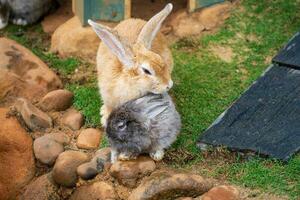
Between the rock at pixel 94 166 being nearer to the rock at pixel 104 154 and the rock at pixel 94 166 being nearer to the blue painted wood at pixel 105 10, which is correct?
the rock at pixel 104 154

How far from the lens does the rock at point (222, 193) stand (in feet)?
15.5

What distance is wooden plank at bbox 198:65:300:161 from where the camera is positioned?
5.16 m

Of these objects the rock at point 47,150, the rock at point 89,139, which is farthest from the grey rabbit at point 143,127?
the rock at point 47,150

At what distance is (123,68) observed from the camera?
17.4 feet

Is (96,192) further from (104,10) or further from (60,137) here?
(104,10)

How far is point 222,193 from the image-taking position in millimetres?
4750

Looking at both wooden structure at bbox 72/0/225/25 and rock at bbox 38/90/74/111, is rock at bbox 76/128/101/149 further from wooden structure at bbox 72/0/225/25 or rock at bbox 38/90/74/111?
wooden structure at bbox 72/0/225/25

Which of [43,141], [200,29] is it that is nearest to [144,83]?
[43,141]

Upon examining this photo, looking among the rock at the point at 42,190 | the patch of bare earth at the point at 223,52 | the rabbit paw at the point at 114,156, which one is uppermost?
the rabbit paw at the point at 114,156

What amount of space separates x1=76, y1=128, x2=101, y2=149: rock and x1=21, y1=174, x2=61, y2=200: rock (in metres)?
0.37

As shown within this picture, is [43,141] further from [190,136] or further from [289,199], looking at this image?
[289,199]

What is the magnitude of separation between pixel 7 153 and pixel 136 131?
1242 millimetres

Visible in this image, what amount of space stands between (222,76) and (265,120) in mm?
1001

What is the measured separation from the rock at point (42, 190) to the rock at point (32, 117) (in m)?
0.48
